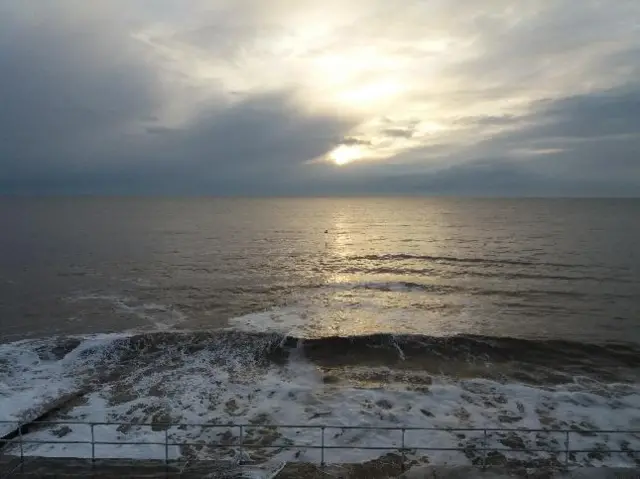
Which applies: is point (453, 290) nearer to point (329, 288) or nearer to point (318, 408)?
point (329, 288)

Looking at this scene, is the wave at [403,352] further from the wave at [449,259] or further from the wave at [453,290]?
the wave at [449,259]

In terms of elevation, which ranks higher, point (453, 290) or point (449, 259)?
point (449, 259)

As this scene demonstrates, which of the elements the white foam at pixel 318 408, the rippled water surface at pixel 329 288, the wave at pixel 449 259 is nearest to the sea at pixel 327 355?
the white foam at pixel 318 408

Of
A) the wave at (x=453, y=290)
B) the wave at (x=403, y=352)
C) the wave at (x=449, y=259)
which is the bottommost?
the wave at (x=403, y=352)

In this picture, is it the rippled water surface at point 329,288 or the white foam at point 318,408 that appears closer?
the white foam at point 318,408

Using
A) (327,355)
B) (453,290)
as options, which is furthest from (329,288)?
(327,355)

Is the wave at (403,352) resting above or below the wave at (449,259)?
below

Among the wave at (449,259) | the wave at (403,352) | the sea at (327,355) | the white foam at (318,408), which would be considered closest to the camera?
the white foam at (318,408)

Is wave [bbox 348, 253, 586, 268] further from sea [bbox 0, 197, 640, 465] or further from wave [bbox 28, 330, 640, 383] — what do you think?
wave [bbox 28, 330, 640, 383]

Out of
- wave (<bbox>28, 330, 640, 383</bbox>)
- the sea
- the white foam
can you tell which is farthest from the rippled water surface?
the white foam
